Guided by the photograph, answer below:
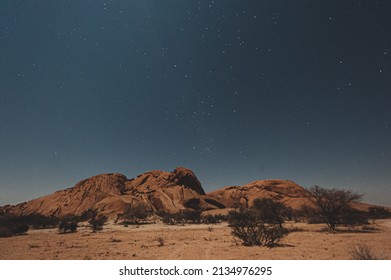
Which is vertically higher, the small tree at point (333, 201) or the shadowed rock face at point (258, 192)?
the shadowed rock face at point (258, 192)

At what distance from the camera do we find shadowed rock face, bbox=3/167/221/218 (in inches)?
2183

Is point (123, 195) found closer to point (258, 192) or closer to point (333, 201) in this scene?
point (258, 192)

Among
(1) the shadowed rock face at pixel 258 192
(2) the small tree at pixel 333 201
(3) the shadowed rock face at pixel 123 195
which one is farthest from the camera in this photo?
(1) the shadowed rock face at pixel 258 192

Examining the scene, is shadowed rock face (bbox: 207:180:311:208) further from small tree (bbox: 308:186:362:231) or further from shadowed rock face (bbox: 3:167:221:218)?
small tree (bbox: 308:186:362:231)

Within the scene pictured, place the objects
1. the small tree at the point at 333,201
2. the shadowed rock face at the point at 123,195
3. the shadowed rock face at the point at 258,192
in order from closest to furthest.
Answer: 1. the small tree at the point at 333,201
2. the shadowed rock face at the point at 123,195
3. the shadowed rock face at the point at 258,192

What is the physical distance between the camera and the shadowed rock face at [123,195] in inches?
2183

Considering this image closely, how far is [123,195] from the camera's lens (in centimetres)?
5891

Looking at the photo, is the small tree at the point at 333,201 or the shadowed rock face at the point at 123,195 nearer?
the small tree at the point at 333,201

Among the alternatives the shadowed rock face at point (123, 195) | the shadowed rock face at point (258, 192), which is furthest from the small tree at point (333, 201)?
the shadowed rock face at point (258, 192)

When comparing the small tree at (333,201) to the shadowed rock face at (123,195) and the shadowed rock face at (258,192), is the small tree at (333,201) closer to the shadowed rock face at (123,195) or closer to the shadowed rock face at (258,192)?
the shadowed rock face at (123,195)

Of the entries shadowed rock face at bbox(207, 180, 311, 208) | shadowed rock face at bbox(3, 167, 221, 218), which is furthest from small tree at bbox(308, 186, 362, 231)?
shadowed rock face at bbox(207, 180, 311, 208)

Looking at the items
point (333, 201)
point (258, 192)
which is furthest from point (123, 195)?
point (333, 201)

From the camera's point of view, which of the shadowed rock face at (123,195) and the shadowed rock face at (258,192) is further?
the shadowed rock face at (258,192)
